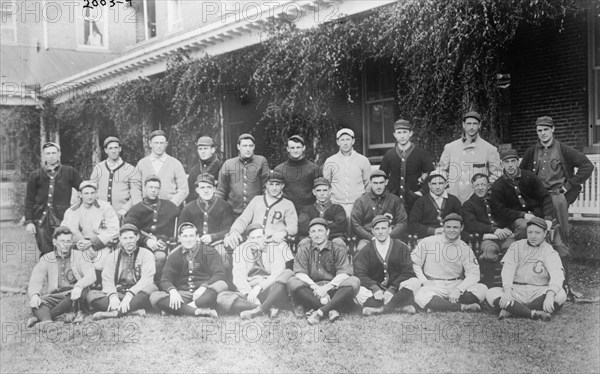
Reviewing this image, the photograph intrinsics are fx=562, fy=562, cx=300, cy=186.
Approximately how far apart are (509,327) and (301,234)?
5.24ft

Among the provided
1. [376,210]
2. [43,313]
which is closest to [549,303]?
[376,210]

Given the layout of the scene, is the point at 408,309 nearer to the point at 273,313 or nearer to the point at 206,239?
the point at 273,313

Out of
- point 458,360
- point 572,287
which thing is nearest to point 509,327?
point 458,360

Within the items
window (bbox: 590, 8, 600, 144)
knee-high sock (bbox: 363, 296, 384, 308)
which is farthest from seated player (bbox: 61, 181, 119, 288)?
window (bbox: 590, 8, 600, 144)

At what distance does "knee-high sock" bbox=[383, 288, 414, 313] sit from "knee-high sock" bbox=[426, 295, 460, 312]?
0.13m

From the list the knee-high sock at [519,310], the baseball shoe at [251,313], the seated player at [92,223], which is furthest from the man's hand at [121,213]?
the knee-high sock at [519,310]

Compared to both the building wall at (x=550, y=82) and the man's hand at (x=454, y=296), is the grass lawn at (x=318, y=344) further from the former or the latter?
the building wall at (x=550, y=82)

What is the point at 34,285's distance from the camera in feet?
13.8

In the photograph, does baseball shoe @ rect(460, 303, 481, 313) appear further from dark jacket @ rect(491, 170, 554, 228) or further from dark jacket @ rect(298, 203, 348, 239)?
dark jacket @ rect(298, 203, 348, 239)

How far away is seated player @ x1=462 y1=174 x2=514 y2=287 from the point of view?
151 inches

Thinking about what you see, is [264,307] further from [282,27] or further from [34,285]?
[282,27]

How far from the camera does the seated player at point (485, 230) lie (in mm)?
3842

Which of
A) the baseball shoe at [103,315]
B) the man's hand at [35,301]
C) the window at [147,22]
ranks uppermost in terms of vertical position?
the window at [147,22]

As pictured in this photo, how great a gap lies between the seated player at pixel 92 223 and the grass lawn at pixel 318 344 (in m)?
0.63
